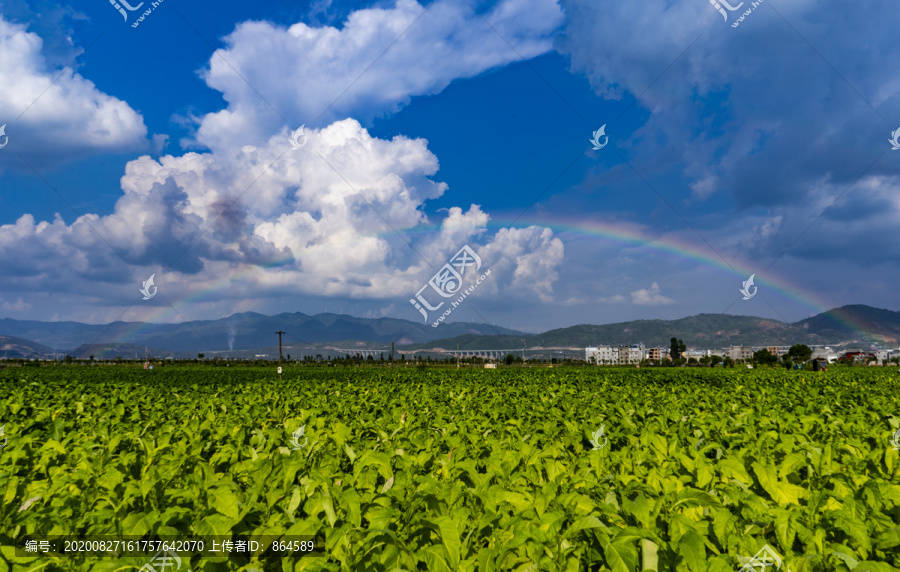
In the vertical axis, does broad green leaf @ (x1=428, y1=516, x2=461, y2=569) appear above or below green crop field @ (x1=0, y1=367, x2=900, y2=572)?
above

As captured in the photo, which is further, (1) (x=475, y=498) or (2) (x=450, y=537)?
(1) (x=475, y=498)

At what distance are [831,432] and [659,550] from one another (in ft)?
14.7

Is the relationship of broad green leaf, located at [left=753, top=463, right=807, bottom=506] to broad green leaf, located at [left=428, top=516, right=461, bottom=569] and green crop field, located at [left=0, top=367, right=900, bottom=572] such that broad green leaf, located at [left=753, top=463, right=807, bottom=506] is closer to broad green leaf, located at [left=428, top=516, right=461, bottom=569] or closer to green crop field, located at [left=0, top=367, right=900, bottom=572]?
green crop field, located at [left=0, top=367, right=900, bottom=572]

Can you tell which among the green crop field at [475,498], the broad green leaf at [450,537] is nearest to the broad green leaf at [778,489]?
the green crop field at [475,498]

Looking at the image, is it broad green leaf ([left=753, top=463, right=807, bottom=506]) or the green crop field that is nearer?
the green crop field

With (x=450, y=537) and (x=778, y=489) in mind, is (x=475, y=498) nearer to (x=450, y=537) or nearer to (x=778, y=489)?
(x=450, y=537)

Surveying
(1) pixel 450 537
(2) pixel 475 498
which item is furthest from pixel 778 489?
(1) pixel 450 537

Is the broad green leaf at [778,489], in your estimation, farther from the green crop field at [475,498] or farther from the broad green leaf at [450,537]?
the broad green leaf at [450,537]

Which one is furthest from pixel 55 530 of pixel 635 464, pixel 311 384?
pixel 311 384

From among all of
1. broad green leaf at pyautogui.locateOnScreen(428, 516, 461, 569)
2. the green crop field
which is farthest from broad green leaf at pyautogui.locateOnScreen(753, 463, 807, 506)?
broad green leaf at pyautogui.locateOnScreen(428, 516, 461, 569)

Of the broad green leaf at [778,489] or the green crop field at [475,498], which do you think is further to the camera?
the broad green leaf at [778,489]

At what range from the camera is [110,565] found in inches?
66.2

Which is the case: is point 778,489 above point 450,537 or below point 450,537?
below

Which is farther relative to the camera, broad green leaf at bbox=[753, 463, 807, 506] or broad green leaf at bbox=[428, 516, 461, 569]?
broad green leaf at bbox=[753, 463, 807, 506]
